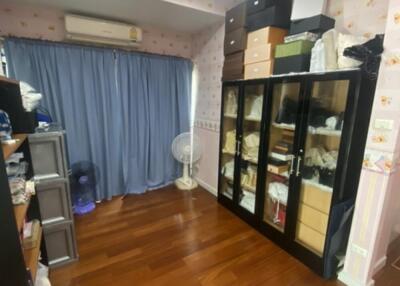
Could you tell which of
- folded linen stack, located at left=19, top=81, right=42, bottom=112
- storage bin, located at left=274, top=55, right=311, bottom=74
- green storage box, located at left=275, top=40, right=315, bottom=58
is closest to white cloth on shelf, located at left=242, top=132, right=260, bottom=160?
storage bin, located at left=274, top=55, right=311, bottom=74

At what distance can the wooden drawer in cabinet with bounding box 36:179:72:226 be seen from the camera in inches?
64.6

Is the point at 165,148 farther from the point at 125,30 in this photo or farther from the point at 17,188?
the point at 17,188

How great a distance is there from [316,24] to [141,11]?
1791 millimetres

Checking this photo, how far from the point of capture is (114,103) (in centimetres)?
282

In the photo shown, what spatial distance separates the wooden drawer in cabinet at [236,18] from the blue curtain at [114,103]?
95cm

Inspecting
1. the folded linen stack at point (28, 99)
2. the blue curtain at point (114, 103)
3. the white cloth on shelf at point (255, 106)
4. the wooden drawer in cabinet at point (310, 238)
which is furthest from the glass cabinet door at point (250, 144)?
the folded linen stack at point (28, 99)

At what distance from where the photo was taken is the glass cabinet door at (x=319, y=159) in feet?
5.55

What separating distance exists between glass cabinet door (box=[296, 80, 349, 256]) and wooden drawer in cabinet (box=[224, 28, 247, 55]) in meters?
0.96

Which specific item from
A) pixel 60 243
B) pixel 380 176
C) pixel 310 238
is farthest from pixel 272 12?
pixel 60 243

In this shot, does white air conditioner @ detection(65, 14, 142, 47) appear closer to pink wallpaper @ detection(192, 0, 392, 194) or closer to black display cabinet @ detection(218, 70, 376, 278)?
pink wallpaper @ detection(192, 0, 392, 194)

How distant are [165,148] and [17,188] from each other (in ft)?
7.23

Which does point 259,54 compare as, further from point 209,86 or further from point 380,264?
point 380,264

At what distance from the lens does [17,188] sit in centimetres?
118

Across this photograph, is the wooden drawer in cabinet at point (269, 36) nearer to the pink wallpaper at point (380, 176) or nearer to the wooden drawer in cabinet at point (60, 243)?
the pink wallpaper at point (380, 176)
